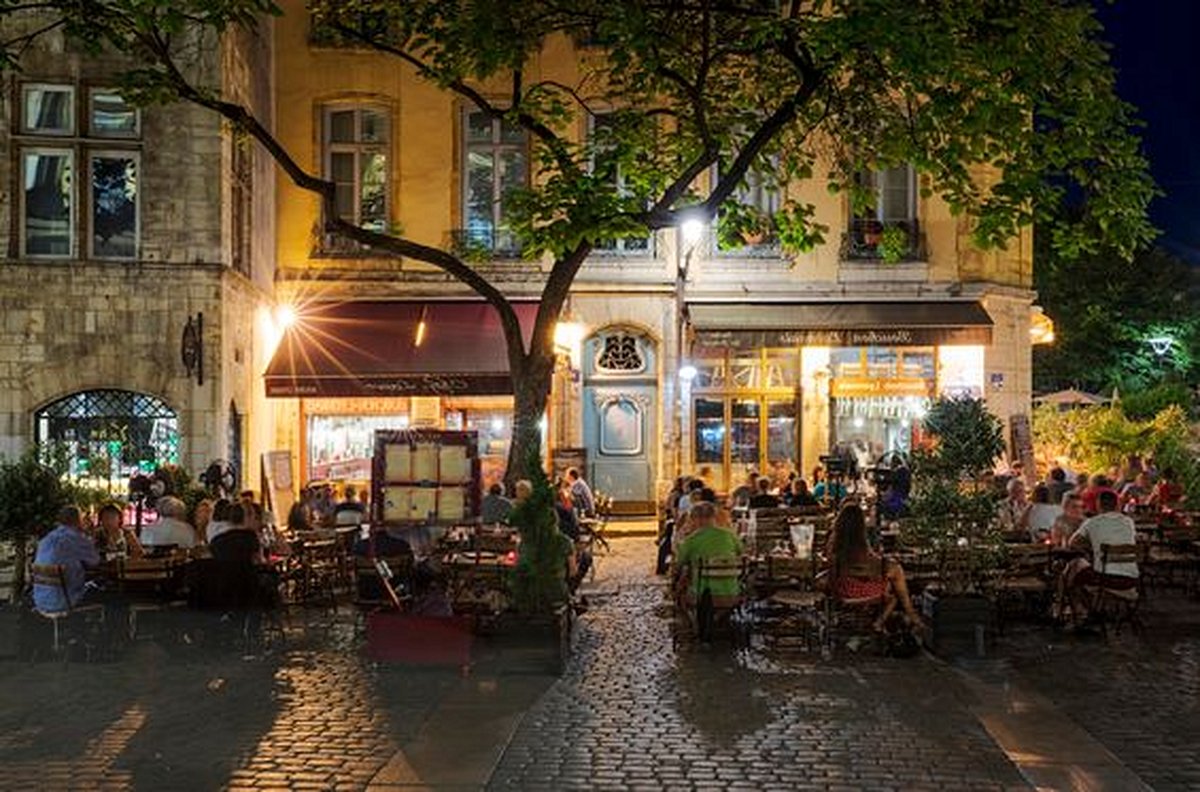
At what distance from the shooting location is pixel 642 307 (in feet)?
69.2

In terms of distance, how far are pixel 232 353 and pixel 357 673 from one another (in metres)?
8.92

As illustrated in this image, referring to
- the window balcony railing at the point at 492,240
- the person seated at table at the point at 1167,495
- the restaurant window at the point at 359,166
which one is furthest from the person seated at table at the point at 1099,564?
the restaurant window at the point at 359,166

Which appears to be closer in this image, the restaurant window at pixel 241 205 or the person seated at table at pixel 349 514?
the person seated at table at pixel 349 514

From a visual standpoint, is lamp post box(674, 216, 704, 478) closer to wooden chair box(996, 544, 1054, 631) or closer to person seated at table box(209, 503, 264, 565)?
wooden chair box(996, 544, 1054, 631)

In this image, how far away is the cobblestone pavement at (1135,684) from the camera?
281 inches

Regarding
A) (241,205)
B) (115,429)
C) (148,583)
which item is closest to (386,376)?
(241,205)

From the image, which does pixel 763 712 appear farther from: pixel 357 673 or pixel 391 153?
pixel 391 153

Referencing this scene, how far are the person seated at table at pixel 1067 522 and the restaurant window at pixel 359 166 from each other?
12.3 m

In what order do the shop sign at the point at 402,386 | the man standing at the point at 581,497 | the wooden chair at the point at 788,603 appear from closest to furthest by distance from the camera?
1. the wooden chair at the point at 788,603
2. the man standing at the point at 581,497
3. the shop sign at the point at 402,386

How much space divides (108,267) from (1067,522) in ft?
39.2

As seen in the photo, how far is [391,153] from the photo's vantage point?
68.7 feet

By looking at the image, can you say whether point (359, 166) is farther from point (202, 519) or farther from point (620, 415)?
point (202, 519)

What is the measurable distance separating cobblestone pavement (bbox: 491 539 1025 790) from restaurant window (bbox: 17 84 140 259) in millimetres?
9725

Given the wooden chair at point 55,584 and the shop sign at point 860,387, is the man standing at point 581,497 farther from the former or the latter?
the wooden chair at point 55,584
